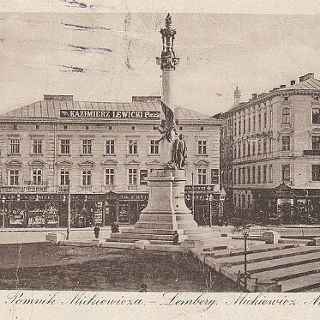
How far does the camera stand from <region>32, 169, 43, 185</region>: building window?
2433cm

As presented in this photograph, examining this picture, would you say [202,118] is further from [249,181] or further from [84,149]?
[84,149]

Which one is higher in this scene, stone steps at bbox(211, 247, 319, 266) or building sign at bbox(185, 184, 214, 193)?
building sign at bbox(185, 184, 214, 193)

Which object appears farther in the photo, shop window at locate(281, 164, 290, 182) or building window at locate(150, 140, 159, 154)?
building window at locate(150, 140, 159, 154)

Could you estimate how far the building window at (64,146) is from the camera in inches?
972

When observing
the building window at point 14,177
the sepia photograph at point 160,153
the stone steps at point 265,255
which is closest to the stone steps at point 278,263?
the sepia photograph at point 160,153

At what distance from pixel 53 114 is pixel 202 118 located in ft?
17.5

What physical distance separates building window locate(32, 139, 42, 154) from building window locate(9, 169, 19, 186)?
0.94 metres

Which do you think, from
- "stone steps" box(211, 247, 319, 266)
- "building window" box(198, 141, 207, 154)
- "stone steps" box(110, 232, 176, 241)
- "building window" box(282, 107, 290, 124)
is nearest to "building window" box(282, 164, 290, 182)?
"building window" box(282, 107, 290, 124)

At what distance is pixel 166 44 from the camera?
1691 cm

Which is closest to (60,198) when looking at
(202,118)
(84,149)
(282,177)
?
(84,149)

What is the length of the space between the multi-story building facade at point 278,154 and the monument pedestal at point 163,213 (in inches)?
166

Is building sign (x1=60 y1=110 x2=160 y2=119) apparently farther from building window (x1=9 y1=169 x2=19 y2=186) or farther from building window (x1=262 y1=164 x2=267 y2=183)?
building window (x1=262 y1=164 x2=267 y2=183)

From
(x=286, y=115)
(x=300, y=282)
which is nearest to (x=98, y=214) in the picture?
(x=286, y=115)

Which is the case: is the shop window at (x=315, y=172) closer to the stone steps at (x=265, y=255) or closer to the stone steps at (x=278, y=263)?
the stone steps at (x=265, y=255)
